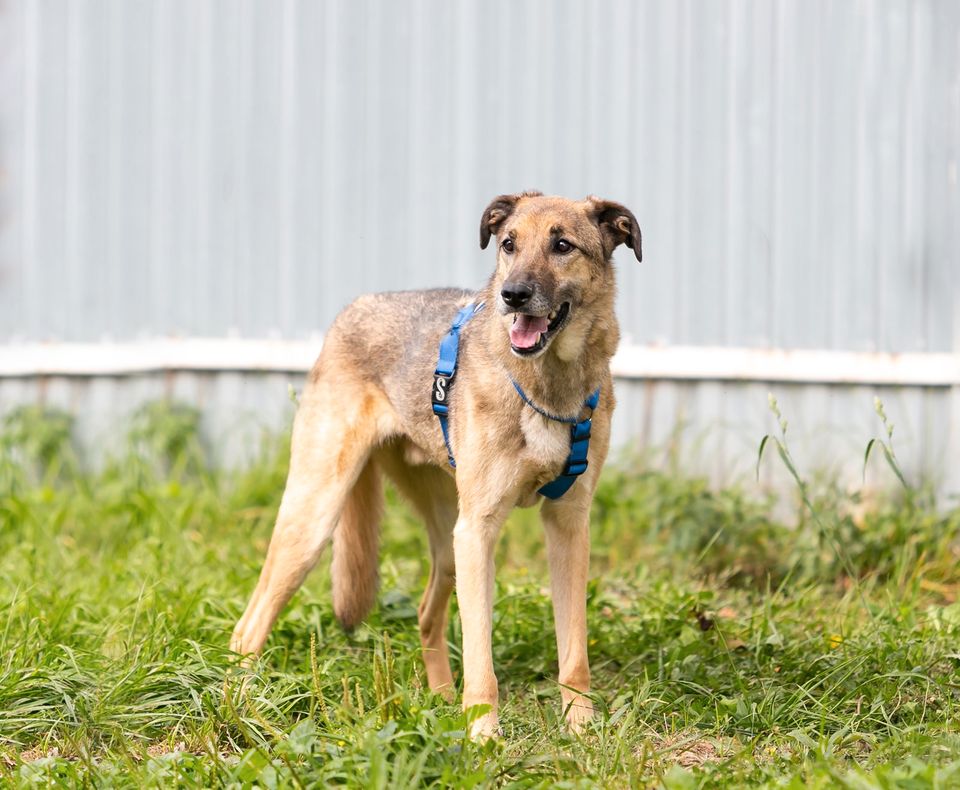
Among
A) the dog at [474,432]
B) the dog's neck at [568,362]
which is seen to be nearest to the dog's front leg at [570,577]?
the dog at [474,432]

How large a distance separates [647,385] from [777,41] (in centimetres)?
203

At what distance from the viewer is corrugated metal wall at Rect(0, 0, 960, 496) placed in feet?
21.1

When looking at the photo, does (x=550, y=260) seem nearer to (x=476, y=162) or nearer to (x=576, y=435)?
(x=576, y=435)

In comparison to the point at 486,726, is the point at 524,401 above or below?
above

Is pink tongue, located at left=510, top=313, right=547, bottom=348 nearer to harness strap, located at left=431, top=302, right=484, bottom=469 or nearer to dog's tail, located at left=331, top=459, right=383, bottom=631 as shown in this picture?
harness strap, located at left=431, top=302, right=484, bottom=469

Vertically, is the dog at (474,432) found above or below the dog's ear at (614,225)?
below

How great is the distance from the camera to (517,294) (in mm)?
3707

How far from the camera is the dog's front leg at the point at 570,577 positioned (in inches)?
158

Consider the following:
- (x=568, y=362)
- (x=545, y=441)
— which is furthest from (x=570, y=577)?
(x=568, y=362)

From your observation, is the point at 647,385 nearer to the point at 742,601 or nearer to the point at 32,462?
the point at 742,601

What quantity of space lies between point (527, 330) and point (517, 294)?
15cm

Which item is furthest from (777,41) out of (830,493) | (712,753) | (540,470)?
(712,753)

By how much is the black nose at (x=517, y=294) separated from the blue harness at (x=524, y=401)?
0.34 m

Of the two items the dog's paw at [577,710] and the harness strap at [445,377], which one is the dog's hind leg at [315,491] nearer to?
the harness strap at [445,377]
